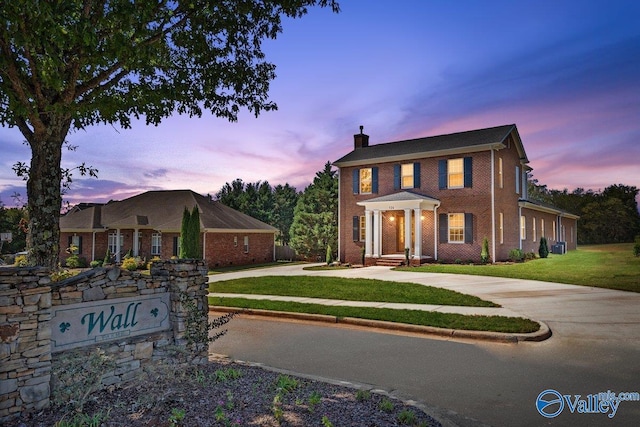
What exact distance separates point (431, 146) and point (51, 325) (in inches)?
906

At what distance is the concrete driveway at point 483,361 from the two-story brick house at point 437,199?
42.3ft

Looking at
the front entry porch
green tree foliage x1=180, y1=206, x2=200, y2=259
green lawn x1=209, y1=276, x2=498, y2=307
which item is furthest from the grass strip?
the front entry porch

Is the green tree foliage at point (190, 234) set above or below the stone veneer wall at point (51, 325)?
above

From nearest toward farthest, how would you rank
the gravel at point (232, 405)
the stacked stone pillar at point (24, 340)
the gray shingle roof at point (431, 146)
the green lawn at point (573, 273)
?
the gravel at point (232, 405), the stacked stone pillar at point (24, 340), the green lawn at point (573, 273), the gray shingle roof at point (431, 146)

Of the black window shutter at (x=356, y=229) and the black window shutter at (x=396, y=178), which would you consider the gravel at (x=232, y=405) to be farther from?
the black window shutter at (x=356, y=229)

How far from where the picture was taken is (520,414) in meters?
4.37

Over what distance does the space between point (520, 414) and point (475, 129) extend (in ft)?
76.5

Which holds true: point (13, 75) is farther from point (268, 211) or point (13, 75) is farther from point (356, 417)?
point (268, 211)

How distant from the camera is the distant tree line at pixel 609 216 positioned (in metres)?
49.8

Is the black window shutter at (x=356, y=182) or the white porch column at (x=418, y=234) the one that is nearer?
the white porch column at (x=418, y=234)

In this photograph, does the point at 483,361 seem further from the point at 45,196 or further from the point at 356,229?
the point at 356,229

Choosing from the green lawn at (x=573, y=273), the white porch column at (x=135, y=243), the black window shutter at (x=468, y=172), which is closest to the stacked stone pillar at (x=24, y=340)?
the green lawn at (x=573, y=273)

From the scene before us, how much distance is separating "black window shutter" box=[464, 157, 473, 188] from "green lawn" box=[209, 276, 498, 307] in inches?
403

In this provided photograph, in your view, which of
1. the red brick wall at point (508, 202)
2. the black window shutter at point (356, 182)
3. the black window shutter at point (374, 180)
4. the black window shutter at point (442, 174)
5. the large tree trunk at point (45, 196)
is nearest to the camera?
the large tree trunk at point (45, 196)
